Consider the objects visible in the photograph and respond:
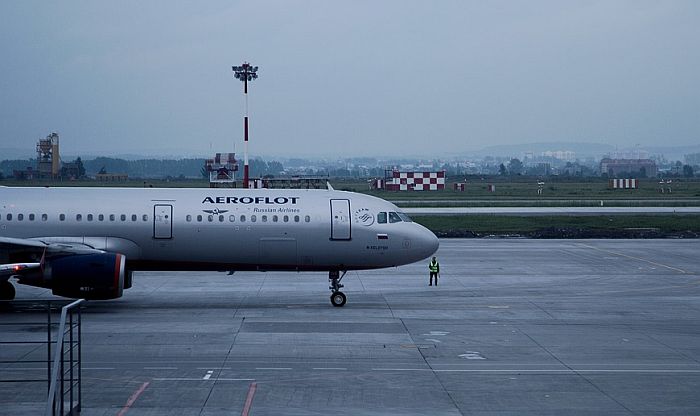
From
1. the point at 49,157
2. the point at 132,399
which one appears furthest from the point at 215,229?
the point at 49,157

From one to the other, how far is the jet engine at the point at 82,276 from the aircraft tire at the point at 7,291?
275 cm

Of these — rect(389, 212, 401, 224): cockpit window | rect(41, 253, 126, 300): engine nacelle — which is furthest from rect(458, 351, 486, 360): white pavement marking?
rect(41, 253, 126, 300): engine nacelle

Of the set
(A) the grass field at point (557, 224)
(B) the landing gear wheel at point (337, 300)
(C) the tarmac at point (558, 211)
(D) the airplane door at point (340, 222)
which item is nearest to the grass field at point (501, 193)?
(C) the tarmac at point (558, 211)

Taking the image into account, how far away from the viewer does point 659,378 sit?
17500 millimetres

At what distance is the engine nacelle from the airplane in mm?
1531

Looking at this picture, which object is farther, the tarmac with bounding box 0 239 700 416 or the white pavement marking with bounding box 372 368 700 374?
the white pavement marking with bounding box 372 368 700 374

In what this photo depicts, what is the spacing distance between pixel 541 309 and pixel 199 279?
45.1ft

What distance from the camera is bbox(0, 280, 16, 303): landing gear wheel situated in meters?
26.2

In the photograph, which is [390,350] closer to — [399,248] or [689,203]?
[399,248]

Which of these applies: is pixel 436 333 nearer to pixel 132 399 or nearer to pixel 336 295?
pixel 336 295

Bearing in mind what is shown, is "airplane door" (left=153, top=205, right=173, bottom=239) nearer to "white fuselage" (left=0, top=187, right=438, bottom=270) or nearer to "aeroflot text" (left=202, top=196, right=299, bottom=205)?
"white fuselage" (left=0, top=187, right=438, bottom=270)

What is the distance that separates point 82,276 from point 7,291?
14.0 feet

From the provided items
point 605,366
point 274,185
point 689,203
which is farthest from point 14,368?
point 689,203

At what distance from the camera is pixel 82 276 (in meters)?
23.5
